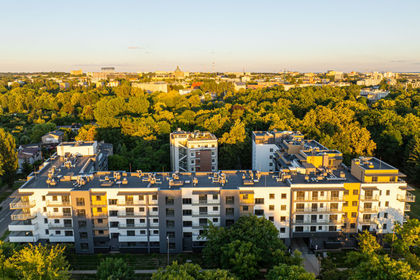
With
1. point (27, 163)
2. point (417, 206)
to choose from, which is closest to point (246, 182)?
point (417, 206)

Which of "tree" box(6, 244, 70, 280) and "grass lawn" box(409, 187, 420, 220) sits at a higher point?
"tree" box(6, 244, 70, 280)

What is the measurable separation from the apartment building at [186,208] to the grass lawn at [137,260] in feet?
2.45

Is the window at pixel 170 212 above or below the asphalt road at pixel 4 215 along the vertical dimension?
above

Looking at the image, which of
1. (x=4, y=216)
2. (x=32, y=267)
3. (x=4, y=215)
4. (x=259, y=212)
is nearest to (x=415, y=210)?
(x=259, y=212)

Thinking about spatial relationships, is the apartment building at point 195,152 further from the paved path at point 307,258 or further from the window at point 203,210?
the paved path at point 307,258

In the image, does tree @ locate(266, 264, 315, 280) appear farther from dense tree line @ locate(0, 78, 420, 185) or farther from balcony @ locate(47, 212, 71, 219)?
dense tree line @ locate(0, 78, 420, 185)

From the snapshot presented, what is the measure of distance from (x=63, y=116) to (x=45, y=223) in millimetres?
76246

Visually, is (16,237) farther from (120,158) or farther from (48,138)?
(48,138)

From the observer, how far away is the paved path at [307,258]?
2900cm

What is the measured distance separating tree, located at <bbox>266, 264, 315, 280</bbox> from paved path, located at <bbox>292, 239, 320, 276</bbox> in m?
8.90

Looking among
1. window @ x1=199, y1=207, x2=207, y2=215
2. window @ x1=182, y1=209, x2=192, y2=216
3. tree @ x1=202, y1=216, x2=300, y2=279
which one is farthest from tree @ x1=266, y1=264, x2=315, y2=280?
window @ x1=182, y1=209, x2=192, y2=216

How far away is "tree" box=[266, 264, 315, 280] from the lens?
65.2 feet

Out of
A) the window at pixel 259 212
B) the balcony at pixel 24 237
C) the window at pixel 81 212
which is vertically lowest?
the balcony at pixel 24 237

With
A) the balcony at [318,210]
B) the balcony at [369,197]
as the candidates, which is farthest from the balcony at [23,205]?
the balcony at [369,197]
